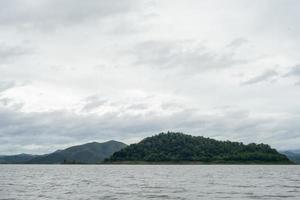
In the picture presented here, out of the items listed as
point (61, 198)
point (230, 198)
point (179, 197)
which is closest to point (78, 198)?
point (61, 198)

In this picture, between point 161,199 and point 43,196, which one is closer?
point 161,199

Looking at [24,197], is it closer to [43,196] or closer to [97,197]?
[43,196]

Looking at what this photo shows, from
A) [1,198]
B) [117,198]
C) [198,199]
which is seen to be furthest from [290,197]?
[1,198]

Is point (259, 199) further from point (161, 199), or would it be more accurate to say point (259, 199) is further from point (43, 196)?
point (43, 196)

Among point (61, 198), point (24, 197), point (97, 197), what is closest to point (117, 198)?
point (97, 197)

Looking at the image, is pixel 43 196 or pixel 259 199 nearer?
pixel 259 199

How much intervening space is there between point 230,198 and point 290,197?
10210 millimetres

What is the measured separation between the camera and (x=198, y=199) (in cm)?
7219

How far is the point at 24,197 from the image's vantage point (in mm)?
75750

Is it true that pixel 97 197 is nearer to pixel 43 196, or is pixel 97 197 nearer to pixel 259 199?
pixel 43 196

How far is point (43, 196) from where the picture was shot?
77375 millimetres

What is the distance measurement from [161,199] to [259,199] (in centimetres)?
1431

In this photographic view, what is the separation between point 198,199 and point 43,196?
79.7ft

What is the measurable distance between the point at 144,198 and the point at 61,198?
12.3 metres
